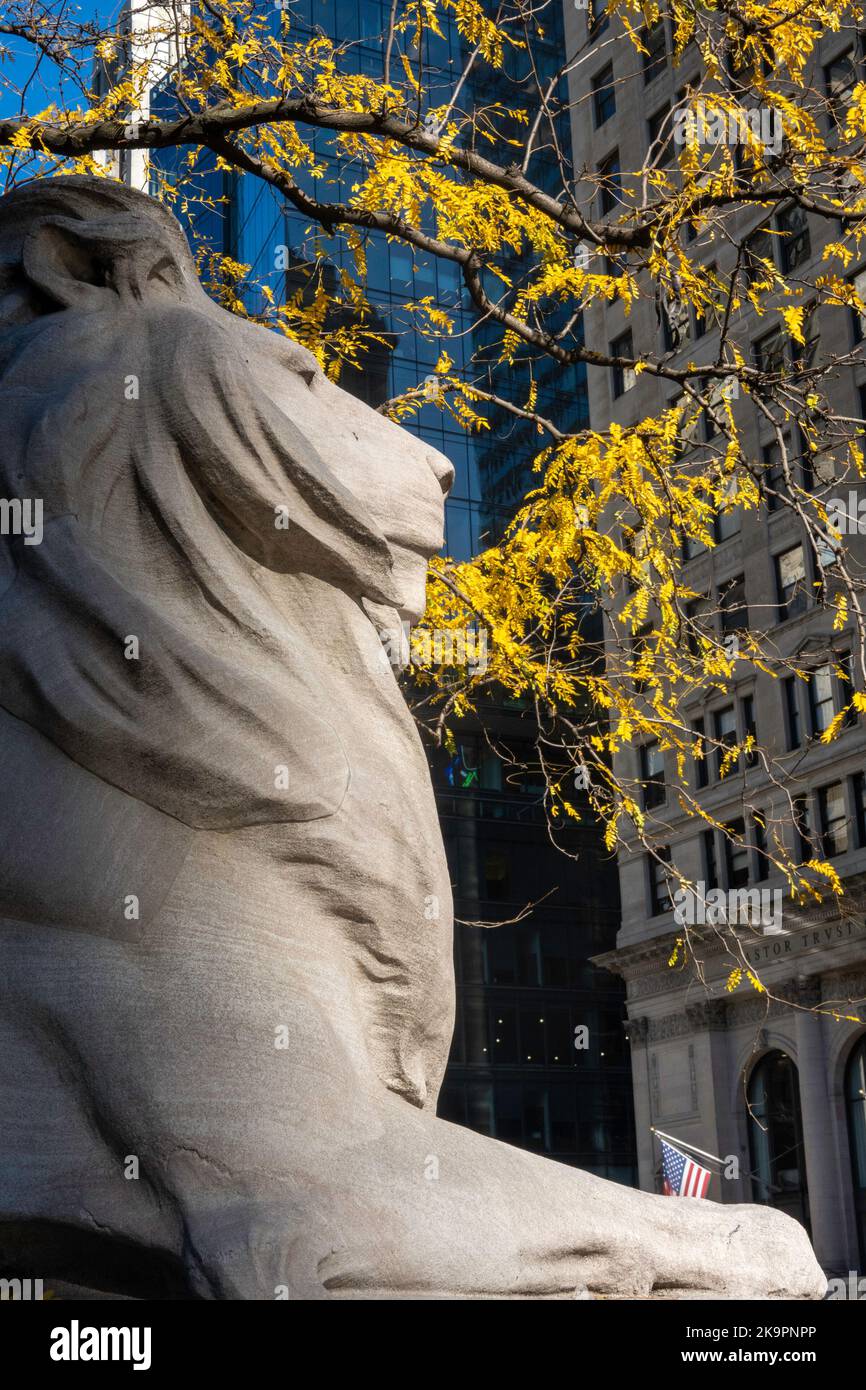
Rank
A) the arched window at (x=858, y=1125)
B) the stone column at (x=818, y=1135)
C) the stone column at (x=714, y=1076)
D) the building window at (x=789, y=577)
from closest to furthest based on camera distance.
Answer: the stone column at (x=818, y=1135) → the arched window at (x=858, y=1125) → the building window at (x=789, y=577) → the stone column at (x=714, y=1076)

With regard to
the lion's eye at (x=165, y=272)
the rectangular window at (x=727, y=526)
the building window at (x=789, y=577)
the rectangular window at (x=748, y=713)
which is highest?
the rectangular window at (x=727, y=526)

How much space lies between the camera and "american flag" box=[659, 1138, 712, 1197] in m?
22.2

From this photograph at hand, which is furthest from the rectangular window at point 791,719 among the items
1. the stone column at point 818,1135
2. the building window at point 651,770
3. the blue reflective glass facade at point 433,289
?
the blue reflective glass facade at point 433,289

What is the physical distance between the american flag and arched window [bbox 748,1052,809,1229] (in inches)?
598

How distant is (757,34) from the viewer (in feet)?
29.0

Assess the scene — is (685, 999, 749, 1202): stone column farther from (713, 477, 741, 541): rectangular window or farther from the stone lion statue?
the stone lion statue

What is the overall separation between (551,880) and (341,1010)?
50.9m

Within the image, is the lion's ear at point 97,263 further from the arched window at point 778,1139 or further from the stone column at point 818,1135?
the arched window at point 778,1139

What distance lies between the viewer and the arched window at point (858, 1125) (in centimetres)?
3731

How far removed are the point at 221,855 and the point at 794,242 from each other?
39.1m

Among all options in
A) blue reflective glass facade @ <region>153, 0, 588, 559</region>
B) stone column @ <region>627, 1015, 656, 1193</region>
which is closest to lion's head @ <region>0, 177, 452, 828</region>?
blue reflective glass facade @ <region>153, 0, 588, 559</region>

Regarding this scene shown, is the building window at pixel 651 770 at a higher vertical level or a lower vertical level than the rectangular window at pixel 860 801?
higher

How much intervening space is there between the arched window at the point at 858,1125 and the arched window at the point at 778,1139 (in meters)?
1.38
